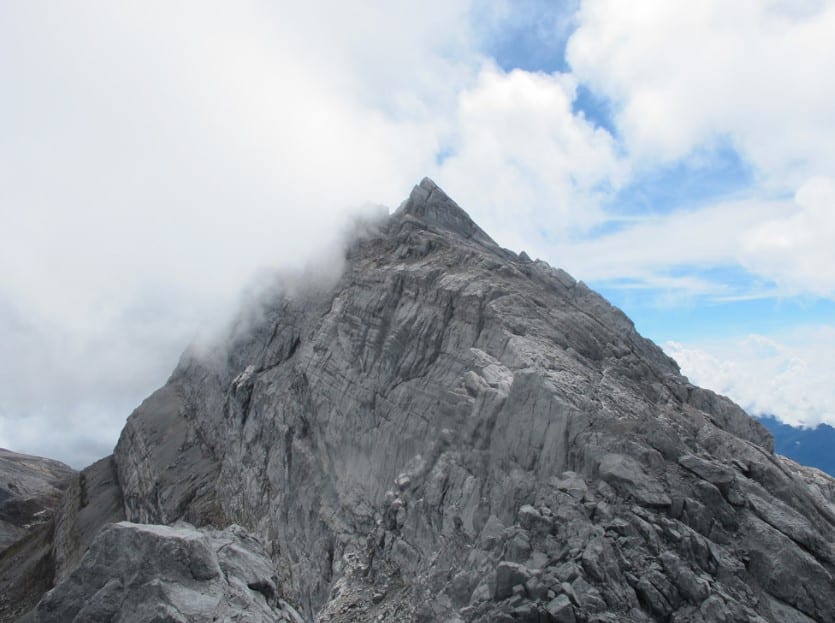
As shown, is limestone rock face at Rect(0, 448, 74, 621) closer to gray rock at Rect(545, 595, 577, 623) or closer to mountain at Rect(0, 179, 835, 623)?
mountain at Rect(0, 179, 835, 623)

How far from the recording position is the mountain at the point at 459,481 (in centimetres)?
2295

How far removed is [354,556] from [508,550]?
18.8m

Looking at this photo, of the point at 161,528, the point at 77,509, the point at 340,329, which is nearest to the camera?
the point at 161,528

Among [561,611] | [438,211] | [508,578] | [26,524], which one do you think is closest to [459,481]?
[508,578]

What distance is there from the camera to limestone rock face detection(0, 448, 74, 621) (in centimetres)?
9194

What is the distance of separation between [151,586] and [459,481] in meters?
19.6

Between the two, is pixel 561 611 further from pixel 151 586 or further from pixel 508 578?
pixel 151 586

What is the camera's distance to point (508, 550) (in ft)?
86.1

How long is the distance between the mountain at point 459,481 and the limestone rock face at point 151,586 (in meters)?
0.08

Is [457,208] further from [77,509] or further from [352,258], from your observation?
[77,509]

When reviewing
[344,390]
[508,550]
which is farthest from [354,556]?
[508,550]

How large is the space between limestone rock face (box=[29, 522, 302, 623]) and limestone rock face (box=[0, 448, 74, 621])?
3336 inches

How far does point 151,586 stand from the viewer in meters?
20.0

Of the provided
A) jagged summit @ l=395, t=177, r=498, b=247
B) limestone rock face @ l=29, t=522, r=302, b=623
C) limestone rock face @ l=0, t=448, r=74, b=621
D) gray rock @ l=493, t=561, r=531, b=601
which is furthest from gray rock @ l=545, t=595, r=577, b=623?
limestone rock face @ l=0, t=448, r=74, b=621
